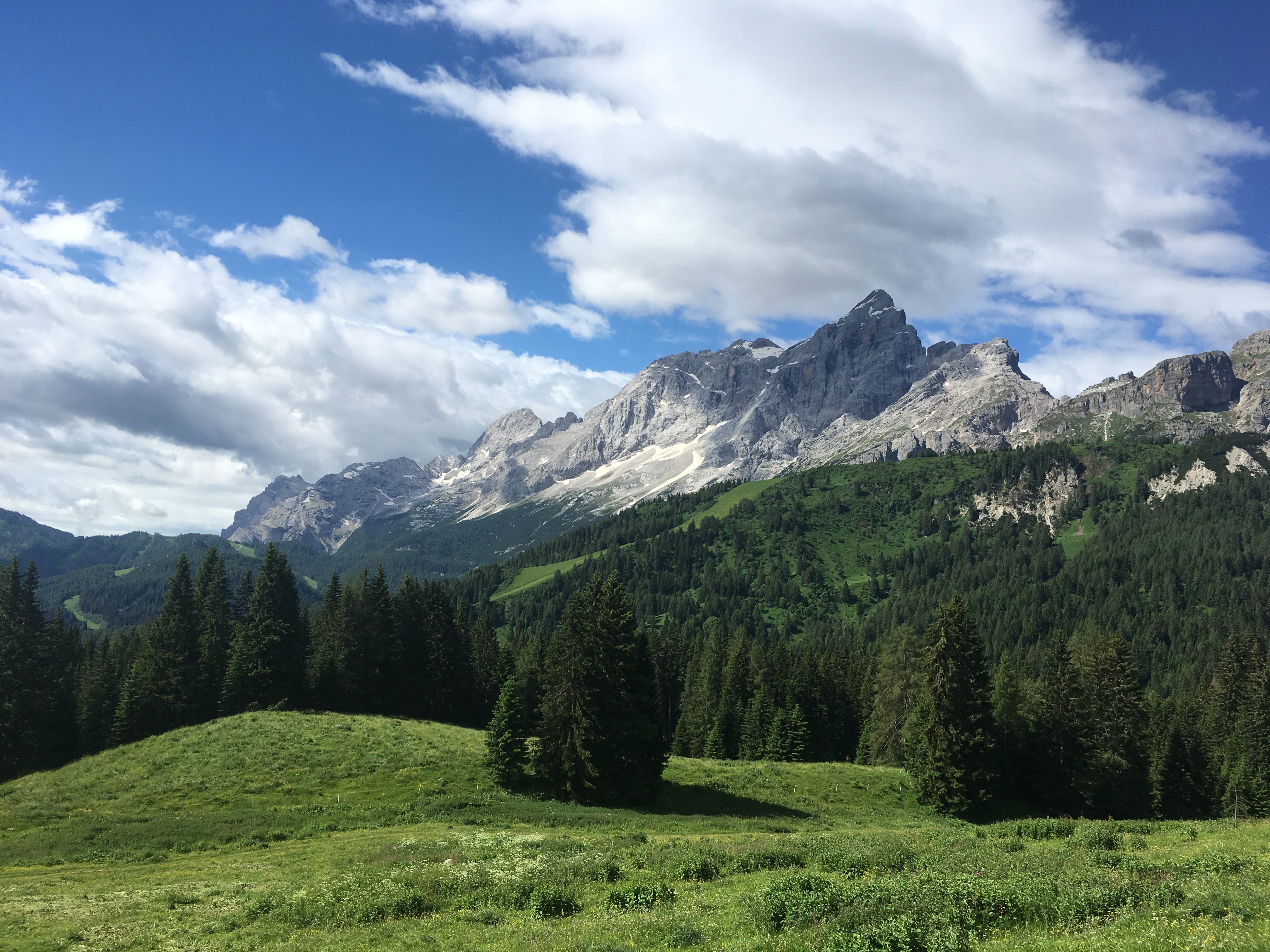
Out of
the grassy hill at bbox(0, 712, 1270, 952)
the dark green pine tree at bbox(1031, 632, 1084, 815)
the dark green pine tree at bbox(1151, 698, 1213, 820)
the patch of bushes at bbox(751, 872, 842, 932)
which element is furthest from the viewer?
the dark green pine tree at bbox(1151, 698, 1213, 820)

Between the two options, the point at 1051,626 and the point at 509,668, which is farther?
the point at 1051,626

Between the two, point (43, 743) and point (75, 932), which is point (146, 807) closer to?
point (75, 932)

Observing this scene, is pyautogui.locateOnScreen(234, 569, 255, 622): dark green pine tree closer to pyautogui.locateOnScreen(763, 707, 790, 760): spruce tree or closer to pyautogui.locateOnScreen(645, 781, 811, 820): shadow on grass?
pyautogui.locateOnScreen(645, 781, 811, 820): shadow on grass

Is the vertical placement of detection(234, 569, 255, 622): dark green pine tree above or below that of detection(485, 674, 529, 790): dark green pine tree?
above

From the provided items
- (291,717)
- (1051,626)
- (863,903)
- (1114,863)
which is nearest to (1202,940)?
(863,903)

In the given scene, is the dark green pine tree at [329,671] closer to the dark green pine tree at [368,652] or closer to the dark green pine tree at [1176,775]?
the dark green pine tree at [368,652]

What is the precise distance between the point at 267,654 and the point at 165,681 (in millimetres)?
9914

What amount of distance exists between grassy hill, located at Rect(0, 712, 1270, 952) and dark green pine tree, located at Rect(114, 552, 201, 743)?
13.9 metres

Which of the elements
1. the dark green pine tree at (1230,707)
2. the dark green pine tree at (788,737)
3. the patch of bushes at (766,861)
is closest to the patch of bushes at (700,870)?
the patch of bushes at (766,861)

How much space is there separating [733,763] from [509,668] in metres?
32.9

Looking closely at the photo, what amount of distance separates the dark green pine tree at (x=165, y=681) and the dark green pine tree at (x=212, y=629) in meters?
0.62

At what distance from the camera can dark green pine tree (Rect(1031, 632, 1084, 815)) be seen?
55.8 metres

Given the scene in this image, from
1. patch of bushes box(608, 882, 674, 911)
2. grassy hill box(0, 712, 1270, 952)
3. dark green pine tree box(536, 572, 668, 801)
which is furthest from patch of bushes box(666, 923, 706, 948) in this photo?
dark green pine tree box(536, 572, 668, 801)

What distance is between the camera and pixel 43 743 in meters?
72.9
